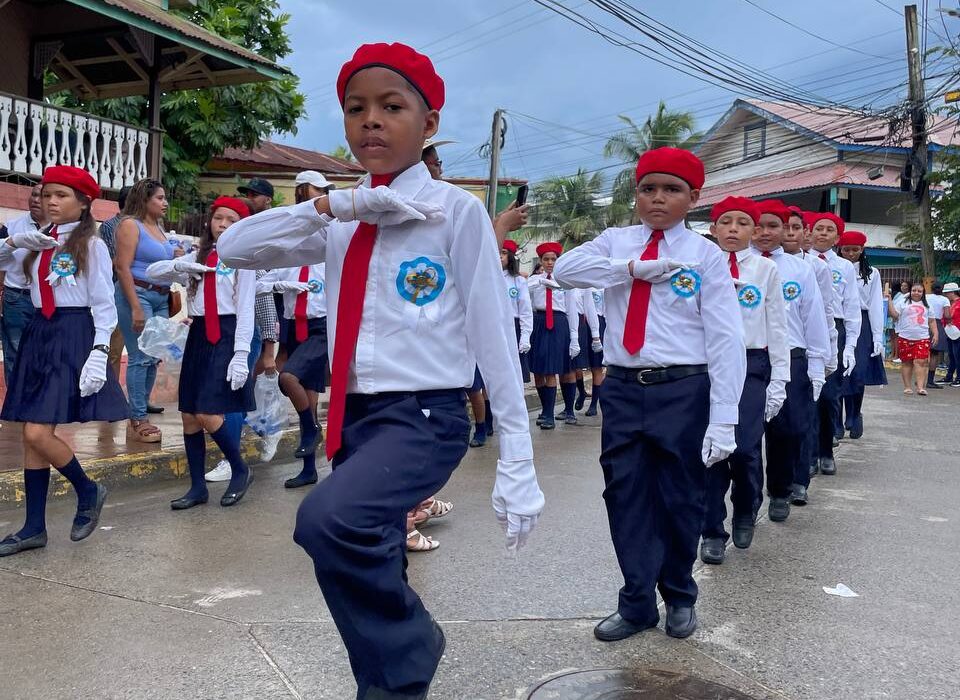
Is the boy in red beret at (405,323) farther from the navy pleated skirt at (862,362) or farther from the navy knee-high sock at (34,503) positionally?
the navy pleated skirt at (862,362)

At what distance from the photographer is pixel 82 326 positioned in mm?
5047

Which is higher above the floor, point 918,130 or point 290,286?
point 918,130

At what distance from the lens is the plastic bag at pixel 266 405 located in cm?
715

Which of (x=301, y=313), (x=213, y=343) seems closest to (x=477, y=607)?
(x=213, y=343)

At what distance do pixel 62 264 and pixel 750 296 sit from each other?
3575mm

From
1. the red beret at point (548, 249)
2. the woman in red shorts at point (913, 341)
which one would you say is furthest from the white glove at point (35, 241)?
the woman in red shorts at point (913, 341)

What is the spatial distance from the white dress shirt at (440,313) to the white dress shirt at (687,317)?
4.04 feet

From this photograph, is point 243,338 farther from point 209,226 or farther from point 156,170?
point 156,170

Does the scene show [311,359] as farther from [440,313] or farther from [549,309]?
[549,309]

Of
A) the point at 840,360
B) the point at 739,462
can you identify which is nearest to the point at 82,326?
the point at 739,462

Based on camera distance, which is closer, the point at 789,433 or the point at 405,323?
the point at 405,323

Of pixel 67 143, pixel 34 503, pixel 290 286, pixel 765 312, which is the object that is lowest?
pixel 34 503

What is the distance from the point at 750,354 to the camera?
17.1 feet

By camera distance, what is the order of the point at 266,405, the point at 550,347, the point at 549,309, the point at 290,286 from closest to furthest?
the point at 290,286, the point at 266,405, the point at 550,347, the point at 549,309
